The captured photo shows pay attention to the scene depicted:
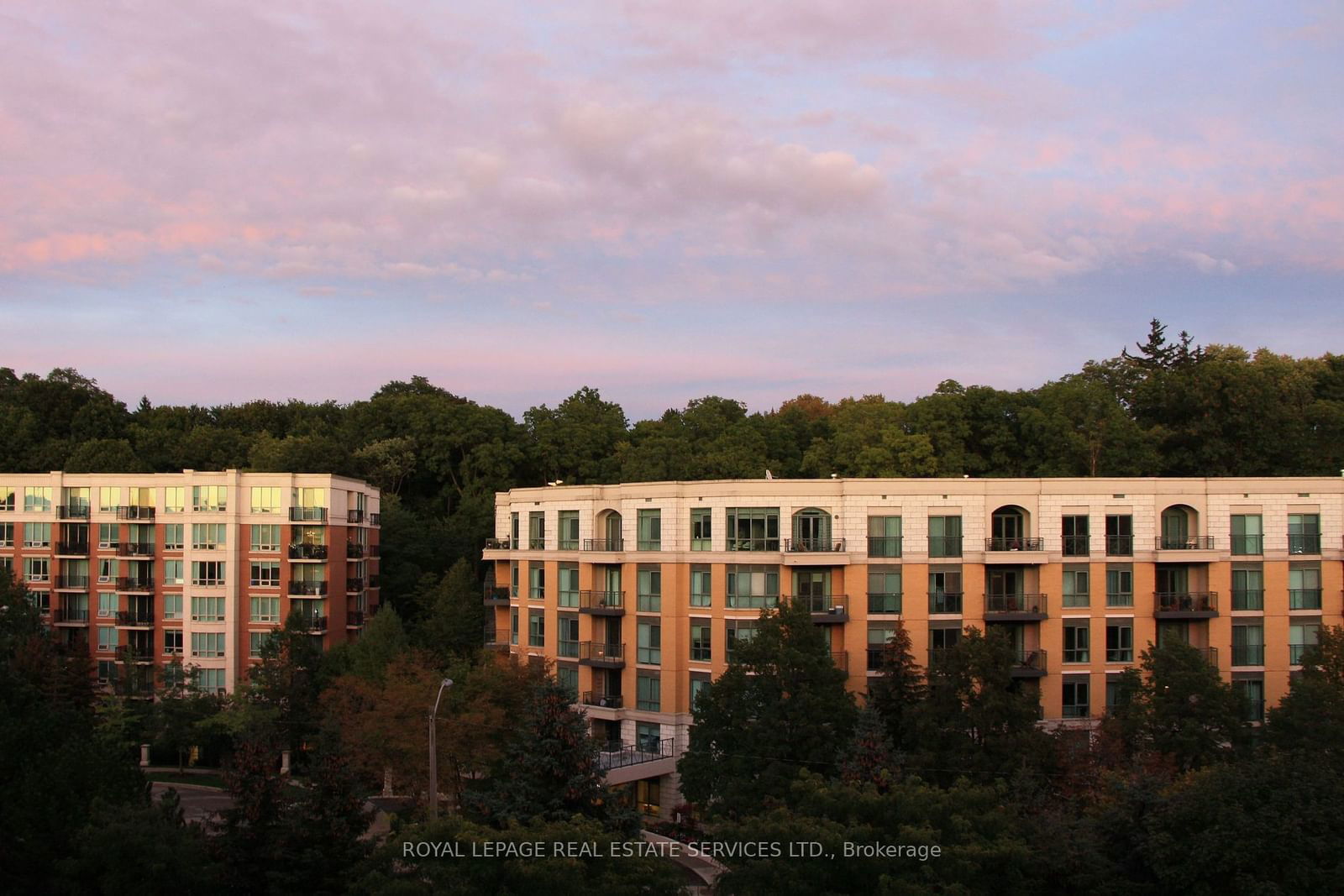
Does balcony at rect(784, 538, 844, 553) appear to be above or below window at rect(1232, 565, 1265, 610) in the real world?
above

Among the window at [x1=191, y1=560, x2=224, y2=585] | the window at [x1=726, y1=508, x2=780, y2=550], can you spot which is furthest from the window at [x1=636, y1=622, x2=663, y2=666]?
the window at [x1=191, y1=560, x2=224, y2=585]

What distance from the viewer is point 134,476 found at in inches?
3137

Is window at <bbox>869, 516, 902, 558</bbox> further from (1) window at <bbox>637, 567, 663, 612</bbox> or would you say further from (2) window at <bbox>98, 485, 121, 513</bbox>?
(2) window at <bbox>98, 485, 121, 513</bbox>

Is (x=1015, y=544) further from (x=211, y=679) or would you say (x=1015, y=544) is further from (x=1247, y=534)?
(x=211, y=679)

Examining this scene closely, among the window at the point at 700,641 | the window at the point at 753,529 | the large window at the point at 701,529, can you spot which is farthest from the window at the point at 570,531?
the window at the point at 753,529

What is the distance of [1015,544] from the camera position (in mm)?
57562

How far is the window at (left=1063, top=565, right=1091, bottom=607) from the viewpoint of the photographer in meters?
57.4

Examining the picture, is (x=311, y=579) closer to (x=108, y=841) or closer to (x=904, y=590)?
(x=904, y=590)

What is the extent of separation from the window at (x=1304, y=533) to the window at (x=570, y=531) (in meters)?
34.8

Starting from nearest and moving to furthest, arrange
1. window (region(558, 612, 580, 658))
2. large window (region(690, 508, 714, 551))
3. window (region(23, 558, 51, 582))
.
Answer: large window (region(690, 508, 714, 551)) → window (region(558, 612, 580, 658)) → window (region(23, 558, 51, 582))

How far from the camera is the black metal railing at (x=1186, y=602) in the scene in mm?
57219

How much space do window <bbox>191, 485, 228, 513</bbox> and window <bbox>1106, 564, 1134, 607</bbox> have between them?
52.9 metres

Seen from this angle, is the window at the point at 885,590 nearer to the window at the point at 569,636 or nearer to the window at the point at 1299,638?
the window at the point at 569,636

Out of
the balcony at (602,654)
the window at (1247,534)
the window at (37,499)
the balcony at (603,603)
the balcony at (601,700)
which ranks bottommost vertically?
the balcony at (601,700)
